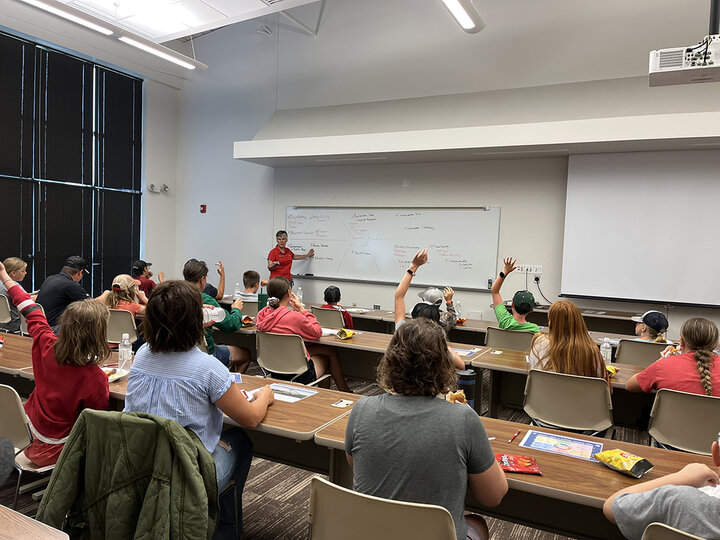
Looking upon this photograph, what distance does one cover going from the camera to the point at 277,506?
9.40ft

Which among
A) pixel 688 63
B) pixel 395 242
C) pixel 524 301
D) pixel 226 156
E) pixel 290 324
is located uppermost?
pixel 226 156

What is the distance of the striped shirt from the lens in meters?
1.88

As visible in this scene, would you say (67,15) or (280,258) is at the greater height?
(67,15)

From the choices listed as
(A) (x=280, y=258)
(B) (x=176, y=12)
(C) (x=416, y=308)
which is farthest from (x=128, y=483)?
(A) (x=280, y=258)

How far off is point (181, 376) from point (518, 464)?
48.0 inches

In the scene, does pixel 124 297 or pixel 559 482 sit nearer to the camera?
pixel 559 482

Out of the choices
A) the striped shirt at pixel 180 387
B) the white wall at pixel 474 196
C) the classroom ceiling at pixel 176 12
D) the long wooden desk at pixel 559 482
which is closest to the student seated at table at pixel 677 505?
the long wooden desk at pixel 559 482

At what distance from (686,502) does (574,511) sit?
83 centimetres

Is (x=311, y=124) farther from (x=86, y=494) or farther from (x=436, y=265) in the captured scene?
(x=86, y=494)

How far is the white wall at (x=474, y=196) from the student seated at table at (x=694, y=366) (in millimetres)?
4081

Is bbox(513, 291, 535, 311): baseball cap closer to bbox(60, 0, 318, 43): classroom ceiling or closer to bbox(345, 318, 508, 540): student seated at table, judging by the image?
bbox(345, 318, 508, 540): student seated at table

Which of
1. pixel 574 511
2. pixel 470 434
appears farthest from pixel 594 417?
pixel 470 434

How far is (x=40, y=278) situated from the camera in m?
7.61

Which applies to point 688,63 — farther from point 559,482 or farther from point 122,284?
point 122,284
